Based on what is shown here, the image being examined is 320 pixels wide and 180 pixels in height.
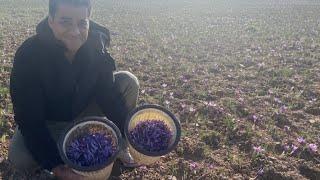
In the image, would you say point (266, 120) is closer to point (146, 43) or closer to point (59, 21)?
point (59, 21)

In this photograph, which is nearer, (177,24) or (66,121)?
(66,121)

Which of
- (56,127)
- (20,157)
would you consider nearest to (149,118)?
(56,127)

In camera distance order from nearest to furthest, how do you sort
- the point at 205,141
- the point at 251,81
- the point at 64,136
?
the point at 64,136 → the point at 205,141 → the point at 251,81

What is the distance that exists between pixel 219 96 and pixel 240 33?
912cm

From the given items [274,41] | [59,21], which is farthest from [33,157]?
[274,41]

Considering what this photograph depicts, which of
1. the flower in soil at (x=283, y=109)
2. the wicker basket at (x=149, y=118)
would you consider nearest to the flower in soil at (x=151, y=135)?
the wicker basket at (x=149, y=118)

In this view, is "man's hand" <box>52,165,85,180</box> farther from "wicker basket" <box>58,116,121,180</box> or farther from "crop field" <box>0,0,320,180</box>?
"crop field" <box>0,0,320,180</box>

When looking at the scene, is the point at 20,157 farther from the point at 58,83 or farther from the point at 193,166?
the point at 193,166

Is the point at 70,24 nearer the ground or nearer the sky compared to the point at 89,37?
nearer the sky

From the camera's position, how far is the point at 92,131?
13.5ft

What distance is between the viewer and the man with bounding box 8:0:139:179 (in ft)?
13.5

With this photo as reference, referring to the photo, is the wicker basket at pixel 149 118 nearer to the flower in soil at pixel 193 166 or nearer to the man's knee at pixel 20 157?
the flower in soil at pixel 193 166

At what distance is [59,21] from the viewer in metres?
4.14

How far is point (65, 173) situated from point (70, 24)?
1257mm
